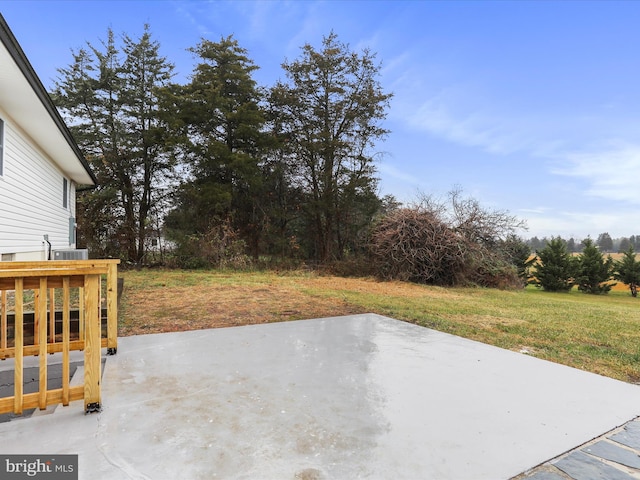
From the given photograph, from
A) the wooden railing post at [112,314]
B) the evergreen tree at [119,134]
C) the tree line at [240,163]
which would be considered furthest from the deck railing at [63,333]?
the evergreen tree at [119,134]

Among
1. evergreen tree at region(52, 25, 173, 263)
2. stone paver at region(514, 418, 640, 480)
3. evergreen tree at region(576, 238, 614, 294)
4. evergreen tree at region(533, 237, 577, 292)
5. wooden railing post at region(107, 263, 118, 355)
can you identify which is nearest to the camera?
stone paver at region(514, 418, 640, 480)

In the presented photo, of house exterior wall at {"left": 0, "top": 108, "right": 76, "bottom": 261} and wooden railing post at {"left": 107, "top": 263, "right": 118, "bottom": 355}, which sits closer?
wooden railing post at {"left": 107, "top": 263, "right": 118, "bottom": 355}

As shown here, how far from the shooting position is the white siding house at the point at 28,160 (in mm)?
4352

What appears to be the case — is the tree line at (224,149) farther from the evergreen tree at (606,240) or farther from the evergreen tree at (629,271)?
the evergreen tree at (606,240)

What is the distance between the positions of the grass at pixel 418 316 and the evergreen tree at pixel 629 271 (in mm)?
19334

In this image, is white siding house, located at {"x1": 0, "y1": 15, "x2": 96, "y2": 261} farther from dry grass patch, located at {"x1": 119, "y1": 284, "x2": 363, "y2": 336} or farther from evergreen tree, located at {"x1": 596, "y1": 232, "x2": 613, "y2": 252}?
evergreen tree, located at {"x1": 596, "y1": 232, "x2": 613, "y2": 252}

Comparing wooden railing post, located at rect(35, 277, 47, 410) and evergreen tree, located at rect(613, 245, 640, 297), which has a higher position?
wooden railing post, located at rect(35, 277, 47, 410)

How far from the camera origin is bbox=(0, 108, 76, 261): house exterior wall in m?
5.65

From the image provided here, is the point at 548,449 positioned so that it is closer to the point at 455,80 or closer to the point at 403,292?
the point at 403,292

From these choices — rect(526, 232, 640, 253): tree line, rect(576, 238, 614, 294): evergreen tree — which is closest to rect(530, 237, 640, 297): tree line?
rect(576, 238, 614, 294): evergreen tree

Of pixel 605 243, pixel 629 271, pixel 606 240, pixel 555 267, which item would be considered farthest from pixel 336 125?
pixel 606 240

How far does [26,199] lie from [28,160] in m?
0.77

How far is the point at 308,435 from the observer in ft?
5.73

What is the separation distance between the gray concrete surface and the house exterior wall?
4541mm
